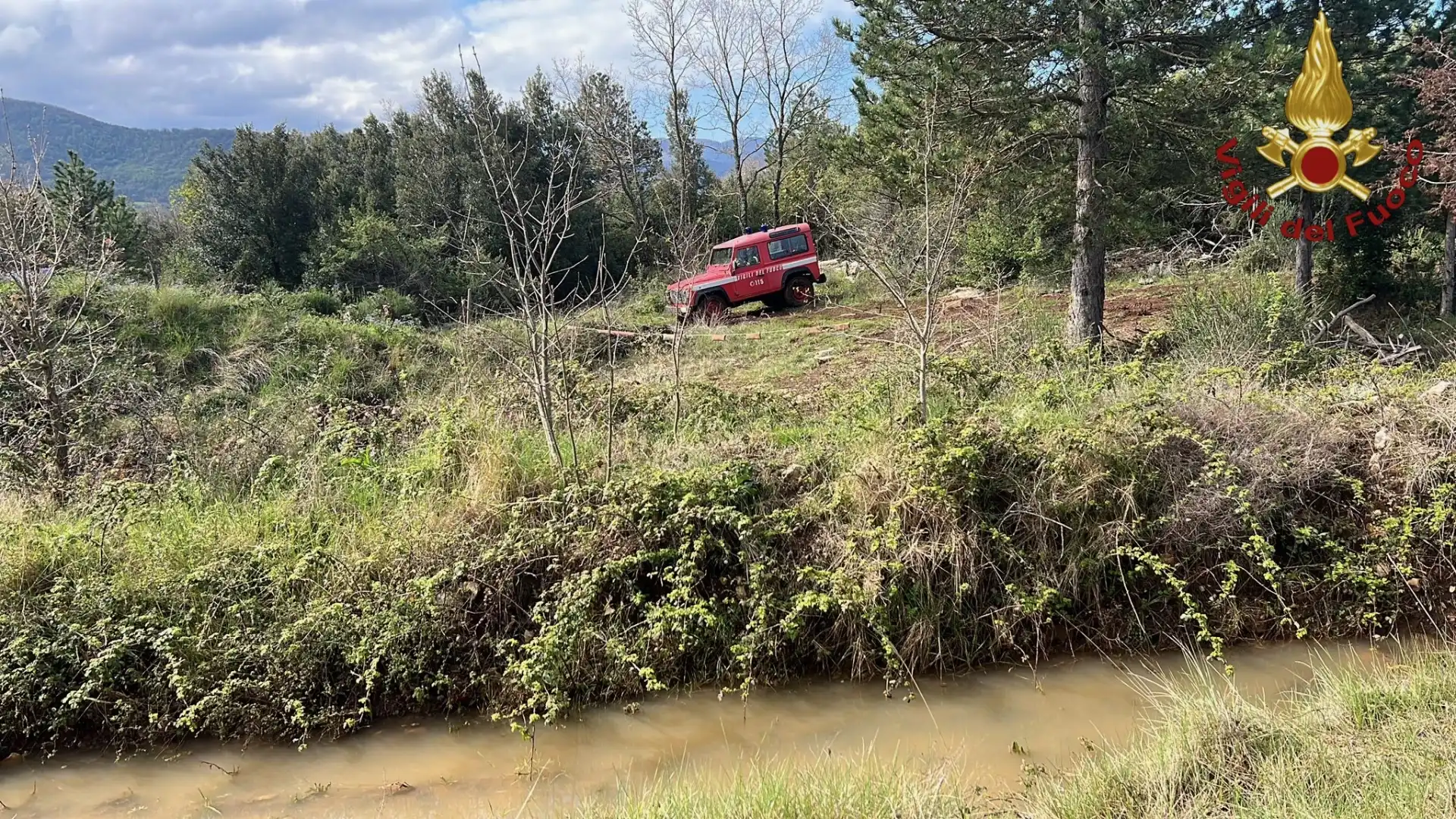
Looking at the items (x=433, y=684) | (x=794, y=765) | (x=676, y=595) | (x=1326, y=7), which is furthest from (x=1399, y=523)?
(x=1326, y=7)

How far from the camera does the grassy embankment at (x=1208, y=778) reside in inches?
98.1

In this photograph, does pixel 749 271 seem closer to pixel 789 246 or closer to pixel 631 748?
pixel 789 246

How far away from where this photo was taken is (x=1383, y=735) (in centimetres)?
285

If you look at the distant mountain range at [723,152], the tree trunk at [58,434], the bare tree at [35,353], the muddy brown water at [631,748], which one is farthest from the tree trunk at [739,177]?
the muddy brown water at [631,748]

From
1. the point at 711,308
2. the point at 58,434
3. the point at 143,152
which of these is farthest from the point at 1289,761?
the point at 143,152

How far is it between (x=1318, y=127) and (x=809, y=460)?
6.93m

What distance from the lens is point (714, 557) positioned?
439cm

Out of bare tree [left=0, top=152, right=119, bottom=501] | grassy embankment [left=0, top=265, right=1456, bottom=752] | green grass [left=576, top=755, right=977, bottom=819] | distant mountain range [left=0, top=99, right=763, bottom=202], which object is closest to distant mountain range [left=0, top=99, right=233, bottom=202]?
distant mountain range [left=0, top=99, right=763, bottom=202]

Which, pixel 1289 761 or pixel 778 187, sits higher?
pixel 778 187

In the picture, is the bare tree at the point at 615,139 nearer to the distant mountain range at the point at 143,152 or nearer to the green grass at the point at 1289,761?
the distant mountain range at the point at 143,152

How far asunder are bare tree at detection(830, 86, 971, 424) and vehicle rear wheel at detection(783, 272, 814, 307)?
1901 millimetres

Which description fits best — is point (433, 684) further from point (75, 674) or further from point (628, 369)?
point (628, 369)

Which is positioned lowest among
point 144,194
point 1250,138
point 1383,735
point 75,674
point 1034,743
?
point 1034,743

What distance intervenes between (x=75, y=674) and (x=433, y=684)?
177 centimetres
